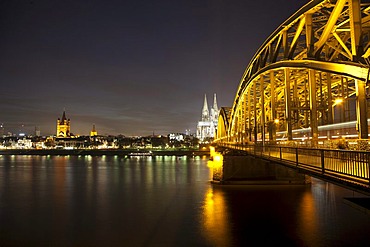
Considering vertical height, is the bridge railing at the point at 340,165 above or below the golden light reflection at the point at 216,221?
above

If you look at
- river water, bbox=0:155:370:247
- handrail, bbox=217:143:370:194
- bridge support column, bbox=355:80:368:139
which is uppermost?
bridge support column, bbox=355:80:368:139

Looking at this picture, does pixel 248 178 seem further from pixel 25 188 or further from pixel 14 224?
pixel 25 188

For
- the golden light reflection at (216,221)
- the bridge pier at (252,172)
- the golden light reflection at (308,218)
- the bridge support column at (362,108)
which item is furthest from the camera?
the bridge pier at (252,172)

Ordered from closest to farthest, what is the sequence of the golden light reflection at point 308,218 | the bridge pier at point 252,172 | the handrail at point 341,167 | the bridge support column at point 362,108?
the handrail at point 341,167
the bridge support column at point 362,108
the golden light reflection at point 308,218
the bridge pier at point 252,172

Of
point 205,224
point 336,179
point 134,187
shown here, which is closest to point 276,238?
point 205,224

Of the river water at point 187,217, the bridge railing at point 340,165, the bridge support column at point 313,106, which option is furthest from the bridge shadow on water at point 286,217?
the bridge support column at point 313,106

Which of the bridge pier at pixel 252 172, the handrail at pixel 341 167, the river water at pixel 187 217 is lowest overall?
the river water at pixel 187 217

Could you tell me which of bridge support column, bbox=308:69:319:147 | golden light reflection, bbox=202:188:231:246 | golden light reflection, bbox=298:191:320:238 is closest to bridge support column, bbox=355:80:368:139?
bridge support column, bbox=308:69:319:147

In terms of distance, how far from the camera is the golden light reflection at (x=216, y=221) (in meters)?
19.2

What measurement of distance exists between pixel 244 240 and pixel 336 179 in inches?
390

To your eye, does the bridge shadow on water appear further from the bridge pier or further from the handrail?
the handrail

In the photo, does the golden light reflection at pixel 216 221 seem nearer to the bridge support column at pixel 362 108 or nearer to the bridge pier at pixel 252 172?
the bridge pier at pixel 252 172

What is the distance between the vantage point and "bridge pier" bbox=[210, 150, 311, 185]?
→ 35562mm

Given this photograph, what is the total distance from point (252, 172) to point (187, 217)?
13611 mm
